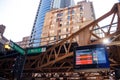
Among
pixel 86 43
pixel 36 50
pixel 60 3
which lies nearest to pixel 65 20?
pixel 36 50

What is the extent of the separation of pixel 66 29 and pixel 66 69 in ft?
163

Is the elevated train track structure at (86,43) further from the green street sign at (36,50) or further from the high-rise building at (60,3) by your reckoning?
the high-rise building at (60,3)

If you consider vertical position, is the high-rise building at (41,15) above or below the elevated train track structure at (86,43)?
above

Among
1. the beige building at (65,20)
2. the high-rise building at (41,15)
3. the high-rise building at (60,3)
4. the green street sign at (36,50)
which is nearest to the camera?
the green street sign at (36,50)

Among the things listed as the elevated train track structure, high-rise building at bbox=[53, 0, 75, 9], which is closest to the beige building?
the elevated train track structure

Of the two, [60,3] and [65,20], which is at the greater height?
[60,3]

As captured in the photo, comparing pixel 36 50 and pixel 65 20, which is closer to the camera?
pixel 36 50

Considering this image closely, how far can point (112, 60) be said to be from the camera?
479 inches

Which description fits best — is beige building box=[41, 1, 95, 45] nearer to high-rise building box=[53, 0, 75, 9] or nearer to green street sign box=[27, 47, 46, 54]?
green street sign box=[27, 47, 46, 54]

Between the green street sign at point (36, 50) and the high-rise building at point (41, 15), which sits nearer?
the green street sign at point (36, 50)

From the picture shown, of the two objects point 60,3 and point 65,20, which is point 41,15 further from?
point 65,20

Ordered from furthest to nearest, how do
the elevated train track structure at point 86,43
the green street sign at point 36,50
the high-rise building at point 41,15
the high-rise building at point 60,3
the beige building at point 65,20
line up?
the high-rise building at point 60,3
the high-rise building at point 41,15
the beige building at point 65,20
the green street sign at point 36,50
the elevated train track structure at point 86,43

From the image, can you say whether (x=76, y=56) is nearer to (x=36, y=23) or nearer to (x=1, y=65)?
(x=1, y=65)

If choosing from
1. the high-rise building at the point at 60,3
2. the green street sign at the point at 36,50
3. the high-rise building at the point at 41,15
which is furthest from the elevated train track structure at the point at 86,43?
the high-rise building at the point at 60,3
